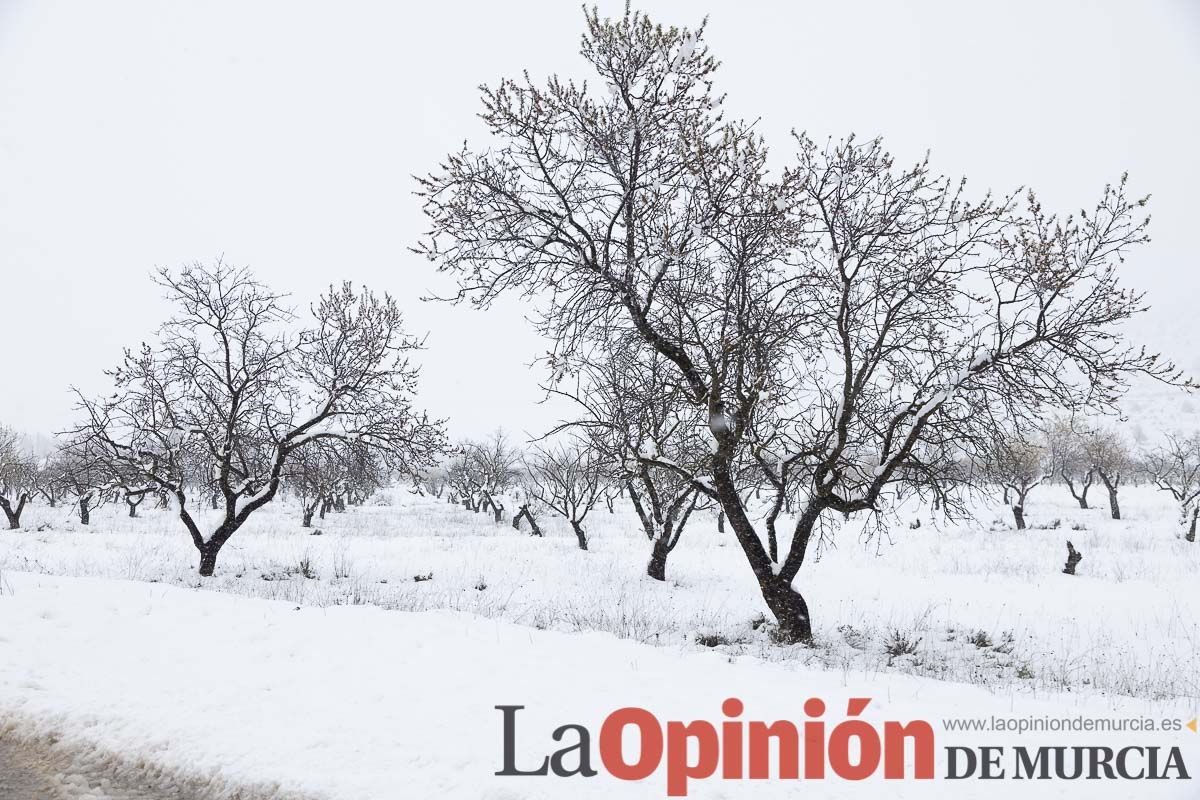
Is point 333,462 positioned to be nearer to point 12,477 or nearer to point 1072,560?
point 1072,560

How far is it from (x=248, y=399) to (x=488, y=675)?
12.2 m

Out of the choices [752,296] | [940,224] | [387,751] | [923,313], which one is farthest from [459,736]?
[940,224]

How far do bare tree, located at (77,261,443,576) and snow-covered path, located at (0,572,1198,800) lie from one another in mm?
7064

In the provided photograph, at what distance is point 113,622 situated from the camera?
21.8 feet

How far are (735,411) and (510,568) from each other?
30.5 feet

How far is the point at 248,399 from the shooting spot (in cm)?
1454

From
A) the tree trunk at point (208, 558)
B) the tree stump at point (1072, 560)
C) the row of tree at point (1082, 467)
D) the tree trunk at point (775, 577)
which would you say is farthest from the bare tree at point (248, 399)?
the tree stump at point (1072, 560)

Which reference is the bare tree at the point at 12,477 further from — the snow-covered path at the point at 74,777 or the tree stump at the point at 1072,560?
the tree stump at the point at 1072,560

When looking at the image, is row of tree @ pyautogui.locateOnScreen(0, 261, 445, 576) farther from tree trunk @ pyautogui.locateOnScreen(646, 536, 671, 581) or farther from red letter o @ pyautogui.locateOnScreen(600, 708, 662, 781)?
red letter o @ pyautogui.locateOnScreen(600, 708, 662, 781)

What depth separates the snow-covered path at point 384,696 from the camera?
4.07 meters

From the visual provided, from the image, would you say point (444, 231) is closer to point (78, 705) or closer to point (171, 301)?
point (78, 705)

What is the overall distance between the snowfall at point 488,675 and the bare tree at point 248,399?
2586 millimetres

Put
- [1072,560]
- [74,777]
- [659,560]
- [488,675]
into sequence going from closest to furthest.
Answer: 1. [74,777]
2. [488,675]
3. [659,560]
4. [1072,560]

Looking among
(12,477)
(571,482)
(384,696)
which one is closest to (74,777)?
(384,696)
